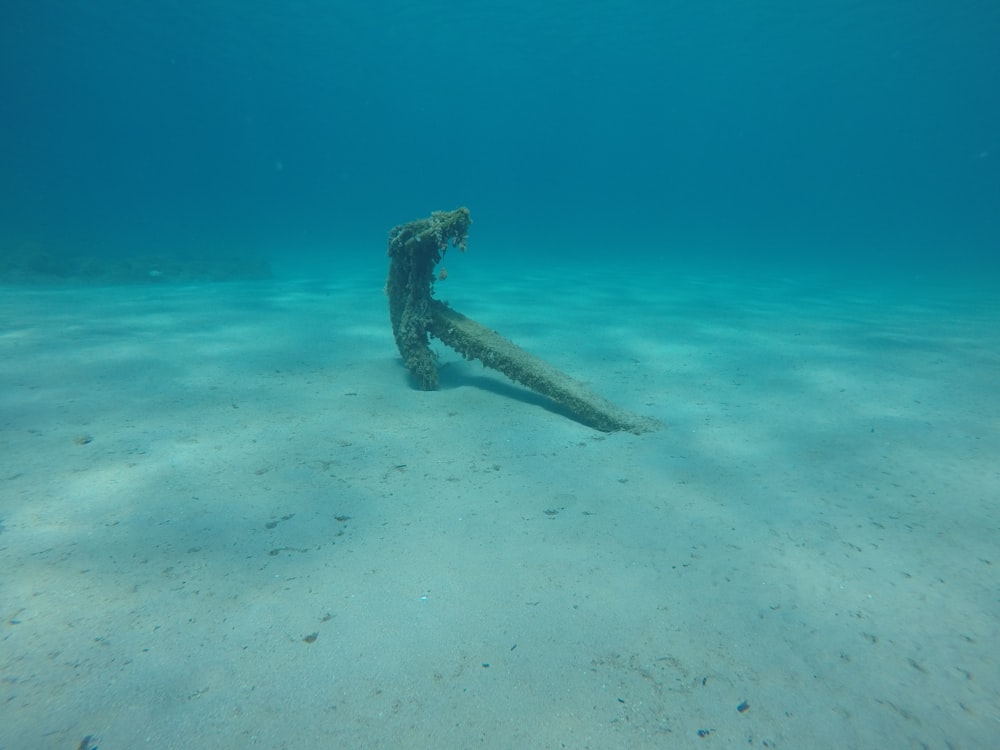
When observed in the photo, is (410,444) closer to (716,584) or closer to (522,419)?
(522,419)

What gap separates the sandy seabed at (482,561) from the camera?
2.27 metres

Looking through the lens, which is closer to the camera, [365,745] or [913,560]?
[365,745]

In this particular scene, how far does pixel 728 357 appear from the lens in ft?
28.1

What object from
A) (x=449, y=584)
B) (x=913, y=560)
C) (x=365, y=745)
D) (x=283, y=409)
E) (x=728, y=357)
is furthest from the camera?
(x=728, y=357)

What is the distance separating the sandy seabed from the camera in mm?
2270

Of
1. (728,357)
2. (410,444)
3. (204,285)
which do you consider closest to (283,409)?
(410,444)

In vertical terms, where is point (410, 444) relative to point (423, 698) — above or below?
above

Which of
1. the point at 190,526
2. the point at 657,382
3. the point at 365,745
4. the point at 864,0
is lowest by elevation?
the point at 365,745

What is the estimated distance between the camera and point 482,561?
3.29 metres

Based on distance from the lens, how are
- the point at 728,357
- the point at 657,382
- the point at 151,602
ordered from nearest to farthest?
1. the point at 151,602
2. the point at 657,382
3. the point at 728,357

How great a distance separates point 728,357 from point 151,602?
8.53 m

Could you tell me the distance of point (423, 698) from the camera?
7.67ft

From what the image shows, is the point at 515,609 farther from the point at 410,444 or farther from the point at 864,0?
the point at 864,0

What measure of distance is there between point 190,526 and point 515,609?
2391 millimetres
